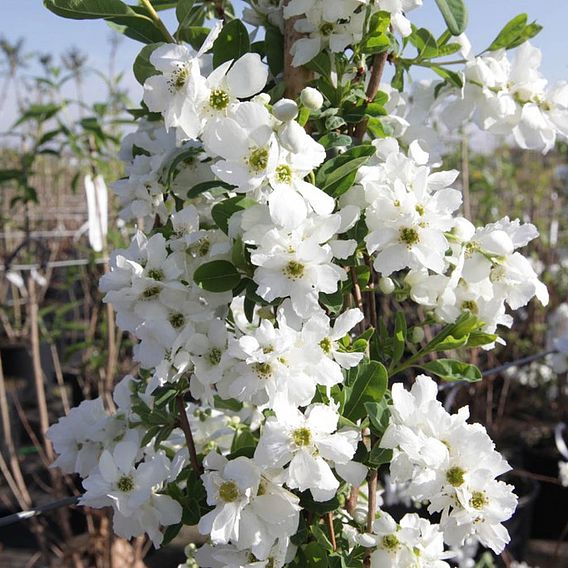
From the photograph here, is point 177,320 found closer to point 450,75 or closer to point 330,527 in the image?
point 330,527

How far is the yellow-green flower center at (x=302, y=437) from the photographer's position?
26.0 inches

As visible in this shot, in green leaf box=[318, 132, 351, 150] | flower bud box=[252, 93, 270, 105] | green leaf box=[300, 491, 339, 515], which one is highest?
flower bud box=[252, 93, 270, 105]

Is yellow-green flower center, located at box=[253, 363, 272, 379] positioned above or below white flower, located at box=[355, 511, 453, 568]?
above

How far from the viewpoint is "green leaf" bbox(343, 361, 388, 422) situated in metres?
0.76

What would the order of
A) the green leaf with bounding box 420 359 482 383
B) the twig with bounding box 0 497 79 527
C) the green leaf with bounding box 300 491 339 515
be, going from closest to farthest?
the green leaf with bounding box 300 491 339 515 < the green leaf with bounding box 420 359 482 383 < the twig with bounding box 0 497 79 527

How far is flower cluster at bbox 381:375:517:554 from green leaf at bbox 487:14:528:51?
458mm

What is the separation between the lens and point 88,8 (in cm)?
76

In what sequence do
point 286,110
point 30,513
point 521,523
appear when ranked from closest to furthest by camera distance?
1. point 286,110
2. point 30,513
3. point 521,523

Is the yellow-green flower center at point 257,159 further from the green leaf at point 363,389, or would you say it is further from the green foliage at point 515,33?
the green foliage at point 515,33

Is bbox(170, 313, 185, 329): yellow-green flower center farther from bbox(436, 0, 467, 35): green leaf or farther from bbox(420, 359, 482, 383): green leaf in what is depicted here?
bbox(436, 0, 467, 35): green leaf

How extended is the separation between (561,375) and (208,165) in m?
2.69

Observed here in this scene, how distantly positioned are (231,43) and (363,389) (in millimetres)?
396

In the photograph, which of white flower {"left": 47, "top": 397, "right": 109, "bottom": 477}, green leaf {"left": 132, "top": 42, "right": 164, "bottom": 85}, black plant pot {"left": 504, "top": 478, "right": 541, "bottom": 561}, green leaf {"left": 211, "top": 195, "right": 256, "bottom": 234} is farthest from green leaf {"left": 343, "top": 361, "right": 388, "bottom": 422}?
black plant pot {"left": 504, "top": 478, "right": 541, "bottom": 561}

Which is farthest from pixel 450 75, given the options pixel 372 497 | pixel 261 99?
pixel 372 497
